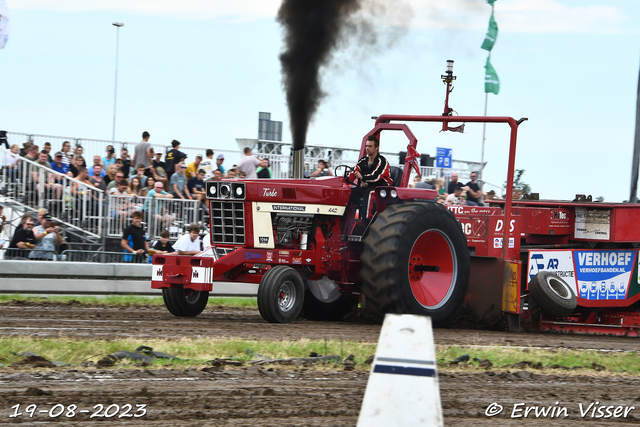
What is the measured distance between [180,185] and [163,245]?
2111mm

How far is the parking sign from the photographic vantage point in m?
24.1

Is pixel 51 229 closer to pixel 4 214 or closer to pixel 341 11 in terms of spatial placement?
pixel 4 214

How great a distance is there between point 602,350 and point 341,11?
5551 mm

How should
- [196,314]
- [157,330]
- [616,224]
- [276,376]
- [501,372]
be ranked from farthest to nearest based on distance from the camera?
[616,224]
[196,314]
[157,330]
[501,372]
[276,376]

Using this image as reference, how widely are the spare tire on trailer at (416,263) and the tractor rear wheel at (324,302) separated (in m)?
1.17

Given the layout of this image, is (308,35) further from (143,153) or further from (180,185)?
(143,153)

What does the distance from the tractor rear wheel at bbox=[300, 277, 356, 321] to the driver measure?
113 centimetres

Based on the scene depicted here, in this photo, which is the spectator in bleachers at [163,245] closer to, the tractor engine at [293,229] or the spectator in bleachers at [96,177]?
the spectator in bleachers at [96,177]

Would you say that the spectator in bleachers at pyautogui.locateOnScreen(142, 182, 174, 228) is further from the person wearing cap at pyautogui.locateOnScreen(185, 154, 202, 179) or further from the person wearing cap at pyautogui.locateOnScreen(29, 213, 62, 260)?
the person wearing cap at pyautogui.locateOnScreen(29, 213, 62, 260)

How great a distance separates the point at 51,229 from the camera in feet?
41.0

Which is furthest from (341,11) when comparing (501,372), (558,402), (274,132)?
(274,132)

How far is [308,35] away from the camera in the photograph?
10852 millimetres

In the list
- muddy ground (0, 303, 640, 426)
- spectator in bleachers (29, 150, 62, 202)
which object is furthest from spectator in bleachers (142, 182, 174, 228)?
muddy ground (0, 303, 640, 426)

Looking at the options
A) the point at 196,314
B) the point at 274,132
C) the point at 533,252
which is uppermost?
the point at 274,132
